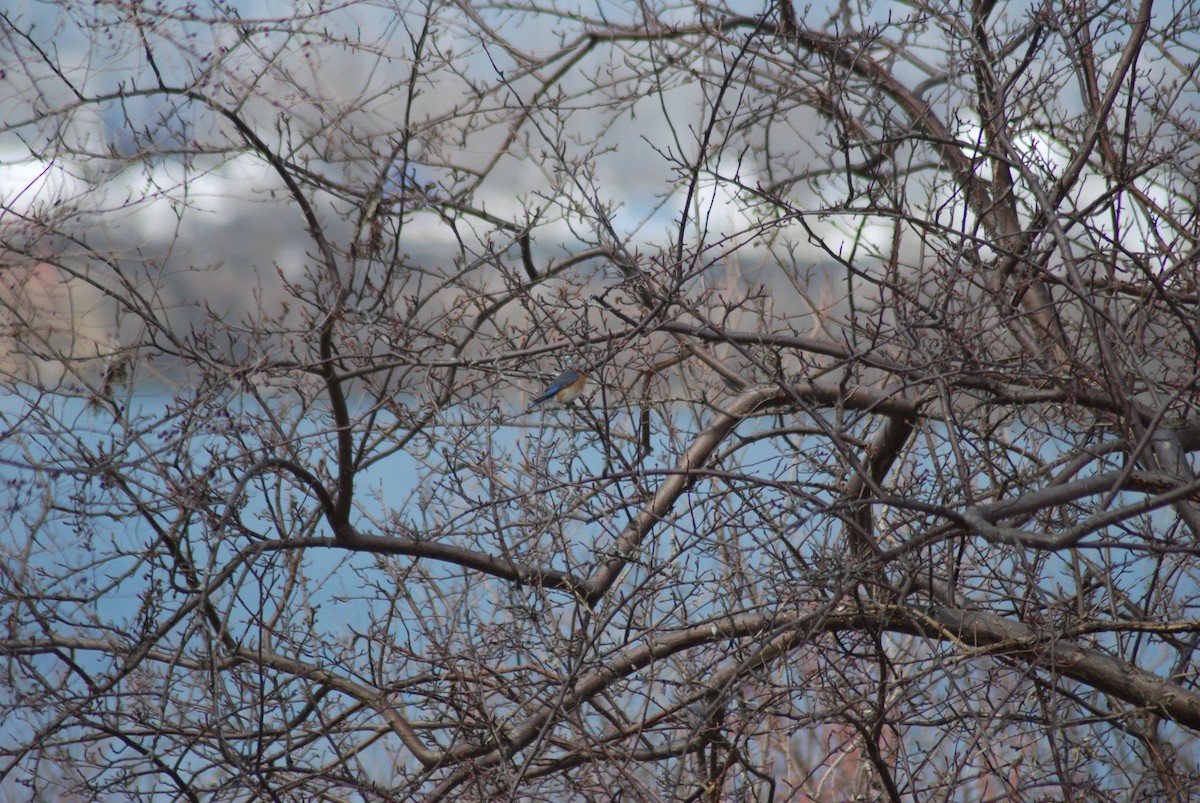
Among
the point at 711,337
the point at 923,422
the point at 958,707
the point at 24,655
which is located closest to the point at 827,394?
the point at 923,422

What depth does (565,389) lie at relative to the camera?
3.60 metres

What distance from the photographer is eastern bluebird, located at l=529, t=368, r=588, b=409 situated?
3424 millimetres

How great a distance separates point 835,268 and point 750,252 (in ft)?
1.82

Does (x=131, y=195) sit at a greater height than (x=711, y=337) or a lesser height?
greater

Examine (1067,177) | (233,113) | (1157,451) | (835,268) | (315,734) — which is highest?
(835,268)

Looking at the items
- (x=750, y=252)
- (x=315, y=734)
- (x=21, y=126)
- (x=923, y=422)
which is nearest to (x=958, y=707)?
(x=923, y=422)

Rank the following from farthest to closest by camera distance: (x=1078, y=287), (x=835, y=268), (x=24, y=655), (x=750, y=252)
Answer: (x=750, y=252) < (x=835, y=268) < (x=24, y=655) < (x=1078, y=287)

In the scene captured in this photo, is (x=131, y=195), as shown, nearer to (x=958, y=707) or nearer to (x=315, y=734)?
(x=315, y=734)

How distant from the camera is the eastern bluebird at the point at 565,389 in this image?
135 inches

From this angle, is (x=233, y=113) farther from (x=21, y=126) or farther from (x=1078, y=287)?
(x=1078, y=287)

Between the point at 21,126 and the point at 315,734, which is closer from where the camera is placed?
the point at 315,734

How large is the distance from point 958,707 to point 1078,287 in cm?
238

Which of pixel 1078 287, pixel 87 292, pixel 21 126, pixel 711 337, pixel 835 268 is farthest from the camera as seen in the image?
pixel 835 268

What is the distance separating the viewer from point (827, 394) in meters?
3.20
